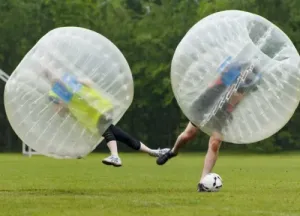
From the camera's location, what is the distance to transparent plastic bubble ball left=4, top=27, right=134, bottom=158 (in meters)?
11.6

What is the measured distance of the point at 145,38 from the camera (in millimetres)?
50750

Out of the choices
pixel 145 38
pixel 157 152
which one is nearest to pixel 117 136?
pixel 157 152

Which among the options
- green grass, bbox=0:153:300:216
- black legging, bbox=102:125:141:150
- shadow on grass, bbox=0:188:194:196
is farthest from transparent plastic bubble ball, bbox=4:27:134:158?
green grass, bbox=0:153:300:216

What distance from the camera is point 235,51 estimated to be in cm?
1127

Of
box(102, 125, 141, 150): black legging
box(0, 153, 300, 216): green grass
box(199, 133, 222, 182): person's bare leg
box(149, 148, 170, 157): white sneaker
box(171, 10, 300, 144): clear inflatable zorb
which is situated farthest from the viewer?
Answer: box(149, 148, 170, 157): white sneaker

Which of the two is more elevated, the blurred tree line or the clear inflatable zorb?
the clear inflatable zorb

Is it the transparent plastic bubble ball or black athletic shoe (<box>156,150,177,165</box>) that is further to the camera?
black athletic shoe (<box>156,150,177,165</box>)

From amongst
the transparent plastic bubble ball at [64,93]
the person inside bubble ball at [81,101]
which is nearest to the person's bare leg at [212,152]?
the person inside bubble ball at [81,101]

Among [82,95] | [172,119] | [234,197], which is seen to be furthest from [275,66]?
[172,119]

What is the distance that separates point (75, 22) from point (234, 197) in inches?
1577

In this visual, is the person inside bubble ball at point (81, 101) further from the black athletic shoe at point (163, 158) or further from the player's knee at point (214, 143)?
the player's knee at point (214, 143)

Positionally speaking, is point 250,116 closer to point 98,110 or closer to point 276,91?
point 276,91

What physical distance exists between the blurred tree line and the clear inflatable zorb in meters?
36.1

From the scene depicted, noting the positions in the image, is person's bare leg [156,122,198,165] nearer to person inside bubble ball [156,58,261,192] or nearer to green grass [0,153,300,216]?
green grass [0,153,300,216]
